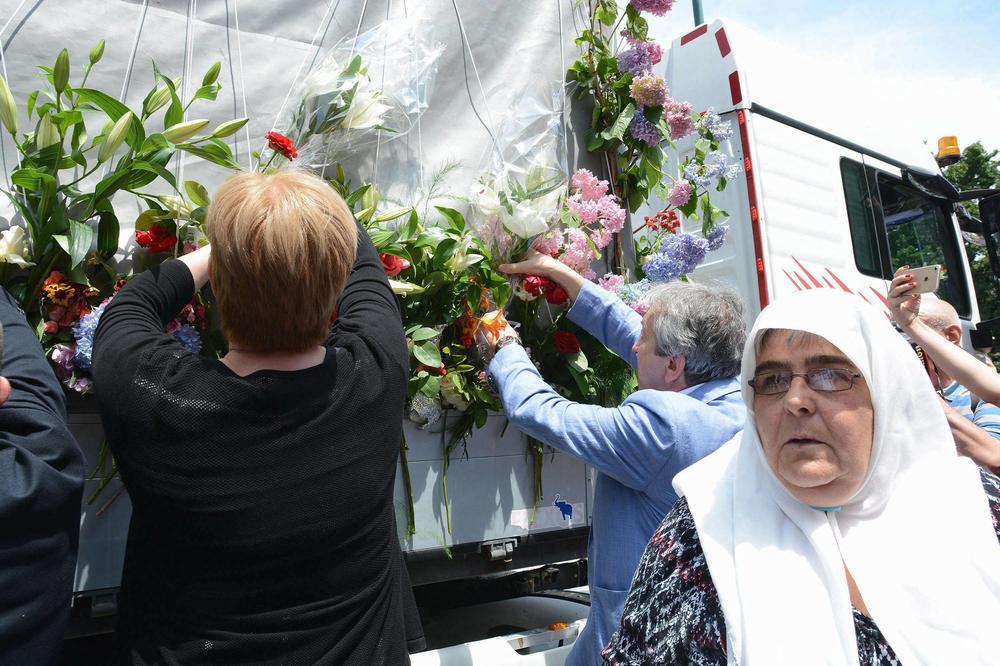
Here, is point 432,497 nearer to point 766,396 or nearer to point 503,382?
point 503,382

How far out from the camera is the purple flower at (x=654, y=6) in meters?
2.68

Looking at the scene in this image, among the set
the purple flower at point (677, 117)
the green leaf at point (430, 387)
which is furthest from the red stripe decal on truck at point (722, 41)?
the green leaf at point (430, 387)

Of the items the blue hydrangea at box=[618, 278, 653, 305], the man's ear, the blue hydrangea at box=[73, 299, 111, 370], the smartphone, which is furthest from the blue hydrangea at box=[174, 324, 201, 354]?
the smartphone

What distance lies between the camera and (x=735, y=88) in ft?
13.0

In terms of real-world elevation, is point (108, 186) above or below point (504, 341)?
above

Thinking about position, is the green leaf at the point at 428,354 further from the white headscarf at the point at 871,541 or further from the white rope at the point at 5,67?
the white rope at the point at 5,67

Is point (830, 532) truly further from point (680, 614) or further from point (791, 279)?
point (791, 279)

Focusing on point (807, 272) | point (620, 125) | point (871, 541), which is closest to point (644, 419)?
point (871, 541)

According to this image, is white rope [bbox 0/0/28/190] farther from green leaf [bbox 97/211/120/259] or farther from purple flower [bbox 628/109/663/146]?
purple flower [bbox 628/109/663/146]

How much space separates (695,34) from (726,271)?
1.31m

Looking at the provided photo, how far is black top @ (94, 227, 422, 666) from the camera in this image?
1233mm

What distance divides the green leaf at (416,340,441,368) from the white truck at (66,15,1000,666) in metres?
0.19

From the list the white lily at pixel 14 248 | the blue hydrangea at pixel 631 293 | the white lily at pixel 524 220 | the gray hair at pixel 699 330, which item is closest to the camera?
the white lily at pixel 14 248

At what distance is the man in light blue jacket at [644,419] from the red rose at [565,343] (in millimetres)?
290
